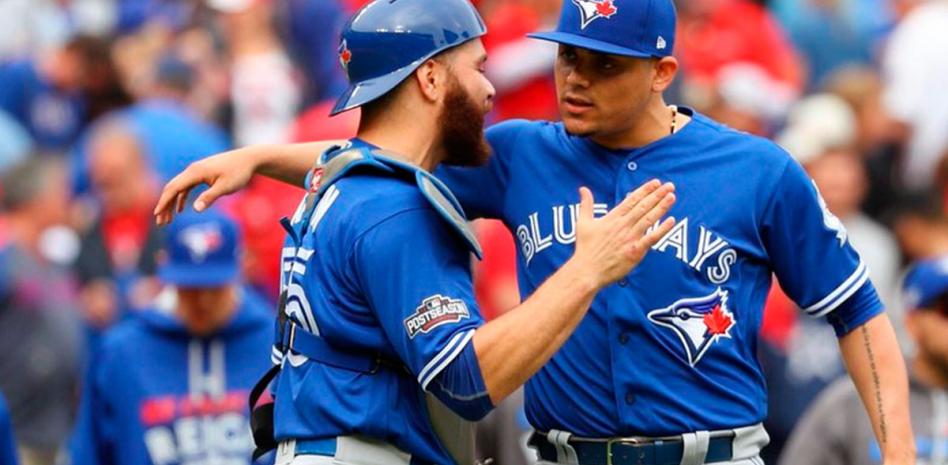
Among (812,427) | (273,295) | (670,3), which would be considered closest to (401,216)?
(670,3)


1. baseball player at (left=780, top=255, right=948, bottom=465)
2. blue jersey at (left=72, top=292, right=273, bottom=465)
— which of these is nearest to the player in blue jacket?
blue jersey at (left=72, top=292, right=273, bottom=465)

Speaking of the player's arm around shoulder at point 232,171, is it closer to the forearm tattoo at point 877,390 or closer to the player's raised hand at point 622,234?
the player's raised hand at point 622,234

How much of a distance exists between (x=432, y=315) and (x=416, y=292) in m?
0.08

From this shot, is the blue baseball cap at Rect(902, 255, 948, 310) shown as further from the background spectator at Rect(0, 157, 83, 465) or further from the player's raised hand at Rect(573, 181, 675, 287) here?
the background spectator at Rect(0, 157, 83, 465)

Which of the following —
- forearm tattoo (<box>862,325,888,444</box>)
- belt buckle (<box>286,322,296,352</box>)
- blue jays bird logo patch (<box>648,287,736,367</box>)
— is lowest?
forearm tattoo (<box>862,325,888,444</box>)

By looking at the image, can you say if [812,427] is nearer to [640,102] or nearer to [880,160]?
[640,102]

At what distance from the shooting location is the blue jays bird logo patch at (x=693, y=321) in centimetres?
648

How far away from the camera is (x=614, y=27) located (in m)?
6.49

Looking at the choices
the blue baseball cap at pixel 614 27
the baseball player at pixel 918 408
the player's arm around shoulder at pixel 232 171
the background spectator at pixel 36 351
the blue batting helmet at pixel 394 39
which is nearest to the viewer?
the blue batting helmet at pixel 394 39

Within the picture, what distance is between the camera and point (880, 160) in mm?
13320

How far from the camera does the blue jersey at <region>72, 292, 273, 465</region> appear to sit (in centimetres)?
916

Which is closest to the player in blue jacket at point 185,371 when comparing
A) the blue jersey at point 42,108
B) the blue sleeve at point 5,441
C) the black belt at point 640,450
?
the blue sleeve at point 5,441

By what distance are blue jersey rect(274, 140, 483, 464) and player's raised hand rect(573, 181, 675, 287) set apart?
1.18 feet

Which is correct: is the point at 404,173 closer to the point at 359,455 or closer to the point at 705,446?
the point at 359,455
